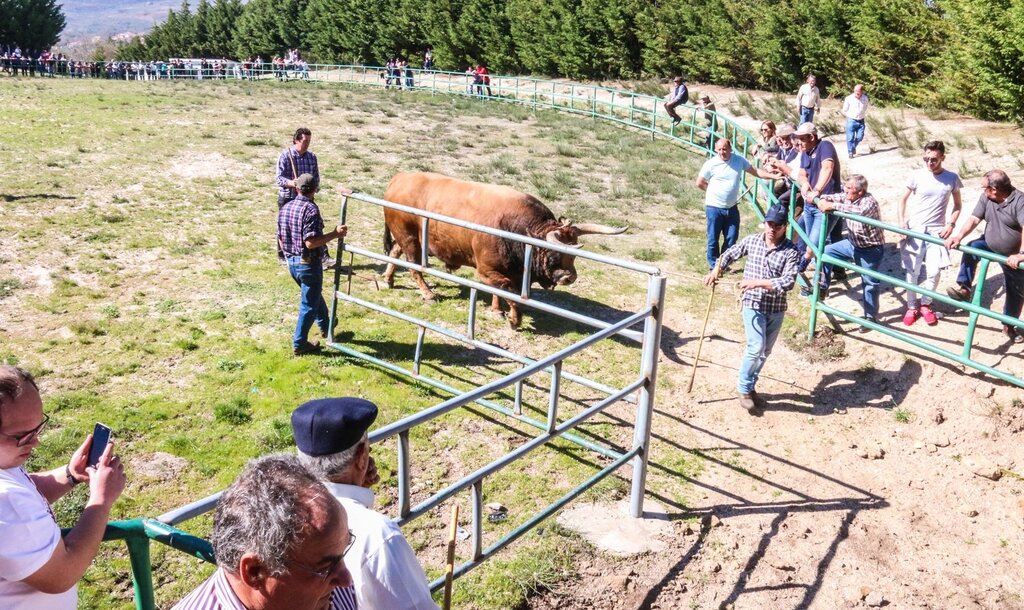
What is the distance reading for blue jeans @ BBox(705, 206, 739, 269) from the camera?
1022 centimetres

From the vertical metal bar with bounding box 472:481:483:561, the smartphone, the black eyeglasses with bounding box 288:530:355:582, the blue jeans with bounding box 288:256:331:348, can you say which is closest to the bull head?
the blue jeans with bounding box 288:256:331:348

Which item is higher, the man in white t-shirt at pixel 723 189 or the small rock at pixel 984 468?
the man in white t-shirt at pixel 723 189

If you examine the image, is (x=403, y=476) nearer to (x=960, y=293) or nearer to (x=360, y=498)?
(x=360, y=498)

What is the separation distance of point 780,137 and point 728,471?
19.6 ft

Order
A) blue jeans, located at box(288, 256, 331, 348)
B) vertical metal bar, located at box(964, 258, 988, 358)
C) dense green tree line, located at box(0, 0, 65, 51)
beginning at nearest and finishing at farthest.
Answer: vertical metal bar, located at box(964, 258, 988, 358), blue jeans, located at box(288, 256, 331, 348), dense green tree line, located at box(0, 0, 65, 51)

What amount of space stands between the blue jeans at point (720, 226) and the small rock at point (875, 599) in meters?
5.56

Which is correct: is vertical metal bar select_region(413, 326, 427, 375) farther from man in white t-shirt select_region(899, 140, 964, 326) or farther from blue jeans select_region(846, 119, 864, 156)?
blue jeans select_region(846, 119, 864, 156)

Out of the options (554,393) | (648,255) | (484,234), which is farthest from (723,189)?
(554,393)

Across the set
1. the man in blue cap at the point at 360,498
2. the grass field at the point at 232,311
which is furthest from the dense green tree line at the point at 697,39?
the man in blue cap at the point at 360,498

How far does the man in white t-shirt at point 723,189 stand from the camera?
9.95 meters

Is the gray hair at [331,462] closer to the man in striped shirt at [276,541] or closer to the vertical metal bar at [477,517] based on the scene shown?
the man in striped shirt at [276,541]

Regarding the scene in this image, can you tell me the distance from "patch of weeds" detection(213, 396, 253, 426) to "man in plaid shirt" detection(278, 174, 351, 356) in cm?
109

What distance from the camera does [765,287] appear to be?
6.95m

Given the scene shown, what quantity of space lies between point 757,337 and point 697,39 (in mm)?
30163
